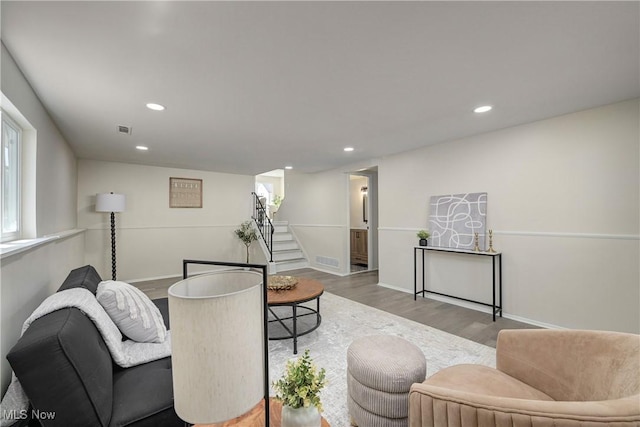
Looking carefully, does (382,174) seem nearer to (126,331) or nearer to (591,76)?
(591,76)

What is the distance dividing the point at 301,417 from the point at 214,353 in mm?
501

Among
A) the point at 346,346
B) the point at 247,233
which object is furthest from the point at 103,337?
the point at 247,233

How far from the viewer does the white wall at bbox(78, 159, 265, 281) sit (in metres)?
5.03

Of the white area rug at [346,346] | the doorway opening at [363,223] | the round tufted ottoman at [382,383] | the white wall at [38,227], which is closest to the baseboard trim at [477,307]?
the white area rug at [346,346]

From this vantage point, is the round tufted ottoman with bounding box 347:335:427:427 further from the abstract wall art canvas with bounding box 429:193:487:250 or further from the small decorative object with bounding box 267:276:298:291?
the abstract wall art canvas with bounding box 429:193:487:250

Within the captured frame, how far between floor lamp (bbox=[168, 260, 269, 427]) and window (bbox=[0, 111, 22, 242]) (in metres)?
1.93

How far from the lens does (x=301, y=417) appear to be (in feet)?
3.27

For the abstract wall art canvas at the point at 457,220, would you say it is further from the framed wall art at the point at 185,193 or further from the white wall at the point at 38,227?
the framed wall art at the point at 185,193

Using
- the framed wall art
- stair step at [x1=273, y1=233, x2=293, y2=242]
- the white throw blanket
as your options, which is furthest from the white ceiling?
stair step at [x1=273, y1=233, x2=293, y2=242]

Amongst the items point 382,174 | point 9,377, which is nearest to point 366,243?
point 382,174

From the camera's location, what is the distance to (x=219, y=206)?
639 centimetres

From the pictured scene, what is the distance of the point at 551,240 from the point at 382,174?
257cm

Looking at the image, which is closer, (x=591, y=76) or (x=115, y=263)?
(x=591, y=76)

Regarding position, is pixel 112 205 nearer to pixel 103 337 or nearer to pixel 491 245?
pixel 103 337
